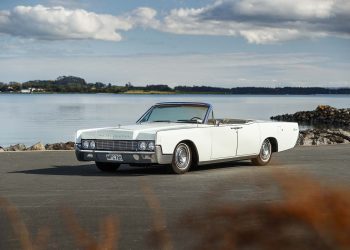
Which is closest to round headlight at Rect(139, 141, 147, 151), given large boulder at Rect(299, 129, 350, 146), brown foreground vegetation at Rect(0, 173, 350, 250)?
brown foreground vegetation at Rect(0, 173, 350, 250)

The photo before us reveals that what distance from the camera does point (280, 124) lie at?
14664mm

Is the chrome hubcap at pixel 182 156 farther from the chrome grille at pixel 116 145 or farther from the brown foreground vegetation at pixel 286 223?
the brown foreground vegetation at pixel 286 223

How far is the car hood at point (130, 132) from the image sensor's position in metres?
11.9

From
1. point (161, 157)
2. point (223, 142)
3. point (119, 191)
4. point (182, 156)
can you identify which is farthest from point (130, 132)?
point (119, 191)

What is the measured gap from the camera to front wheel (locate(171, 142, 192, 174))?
12133mm

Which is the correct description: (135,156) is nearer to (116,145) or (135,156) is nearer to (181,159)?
(116,145)

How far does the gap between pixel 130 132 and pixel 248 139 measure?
281 centimetres

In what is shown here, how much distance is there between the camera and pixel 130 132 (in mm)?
12062

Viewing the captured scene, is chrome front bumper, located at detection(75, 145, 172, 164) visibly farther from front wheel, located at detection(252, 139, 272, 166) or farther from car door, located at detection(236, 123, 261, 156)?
front wheel, located at detection(252, 139, 272, 166)

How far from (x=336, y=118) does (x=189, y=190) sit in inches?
2893

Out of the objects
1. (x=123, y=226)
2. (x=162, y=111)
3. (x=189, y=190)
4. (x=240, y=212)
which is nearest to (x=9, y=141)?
(x=162, y=111)

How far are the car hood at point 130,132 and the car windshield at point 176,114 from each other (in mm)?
413

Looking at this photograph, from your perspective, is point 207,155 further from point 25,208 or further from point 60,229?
point 60,229

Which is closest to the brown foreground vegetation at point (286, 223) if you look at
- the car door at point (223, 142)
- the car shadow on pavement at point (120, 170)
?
the car shadow on pavement at point (120, 170)
